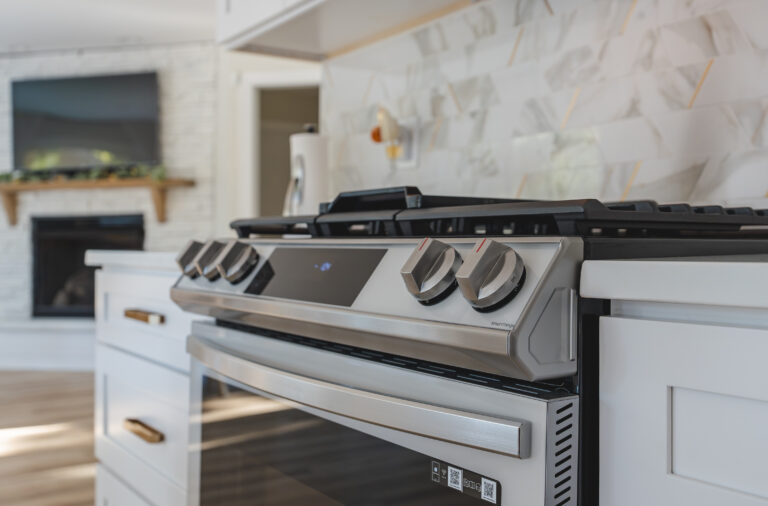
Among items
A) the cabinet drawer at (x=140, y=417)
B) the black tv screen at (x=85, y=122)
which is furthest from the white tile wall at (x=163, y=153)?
the cabinet drawer at (x=140, y=417)

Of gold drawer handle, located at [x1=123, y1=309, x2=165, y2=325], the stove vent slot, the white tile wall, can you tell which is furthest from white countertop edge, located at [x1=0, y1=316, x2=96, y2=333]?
the stove vent slot

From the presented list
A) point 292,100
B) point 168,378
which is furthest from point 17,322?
point 168,378

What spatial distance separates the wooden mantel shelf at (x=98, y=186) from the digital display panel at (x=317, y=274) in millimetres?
4305

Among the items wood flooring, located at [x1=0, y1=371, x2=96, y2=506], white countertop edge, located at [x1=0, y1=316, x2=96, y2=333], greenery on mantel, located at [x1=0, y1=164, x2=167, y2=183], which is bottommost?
wood flooring, located at [x1=0, y1=371, x2=96, y2=506]

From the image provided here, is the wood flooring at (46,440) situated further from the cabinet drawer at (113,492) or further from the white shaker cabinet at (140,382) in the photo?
the white shaker cabinet at (140,382)

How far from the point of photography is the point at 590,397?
614 millimetres

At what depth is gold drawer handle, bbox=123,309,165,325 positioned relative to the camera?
1.45m

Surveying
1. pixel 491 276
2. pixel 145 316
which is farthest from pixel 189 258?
pixel 491 276

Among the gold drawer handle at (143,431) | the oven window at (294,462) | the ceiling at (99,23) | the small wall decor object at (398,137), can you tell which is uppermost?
the ceiling at (99,23)

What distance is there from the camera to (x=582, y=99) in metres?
1.42

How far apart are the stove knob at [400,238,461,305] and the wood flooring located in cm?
223

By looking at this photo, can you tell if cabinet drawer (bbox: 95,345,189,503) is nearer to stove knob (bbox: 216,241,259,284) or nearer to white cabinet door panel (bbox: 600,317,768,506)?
stove knob (bbox: 216,241,259,284)

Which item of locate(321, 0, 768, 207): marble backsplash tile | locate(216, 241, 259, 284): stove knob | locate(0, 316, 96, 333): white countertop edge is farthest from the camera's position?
locate(0, 316, 96, 333): white countertop edge

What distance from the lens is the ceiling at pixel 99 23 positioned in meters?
4.36
